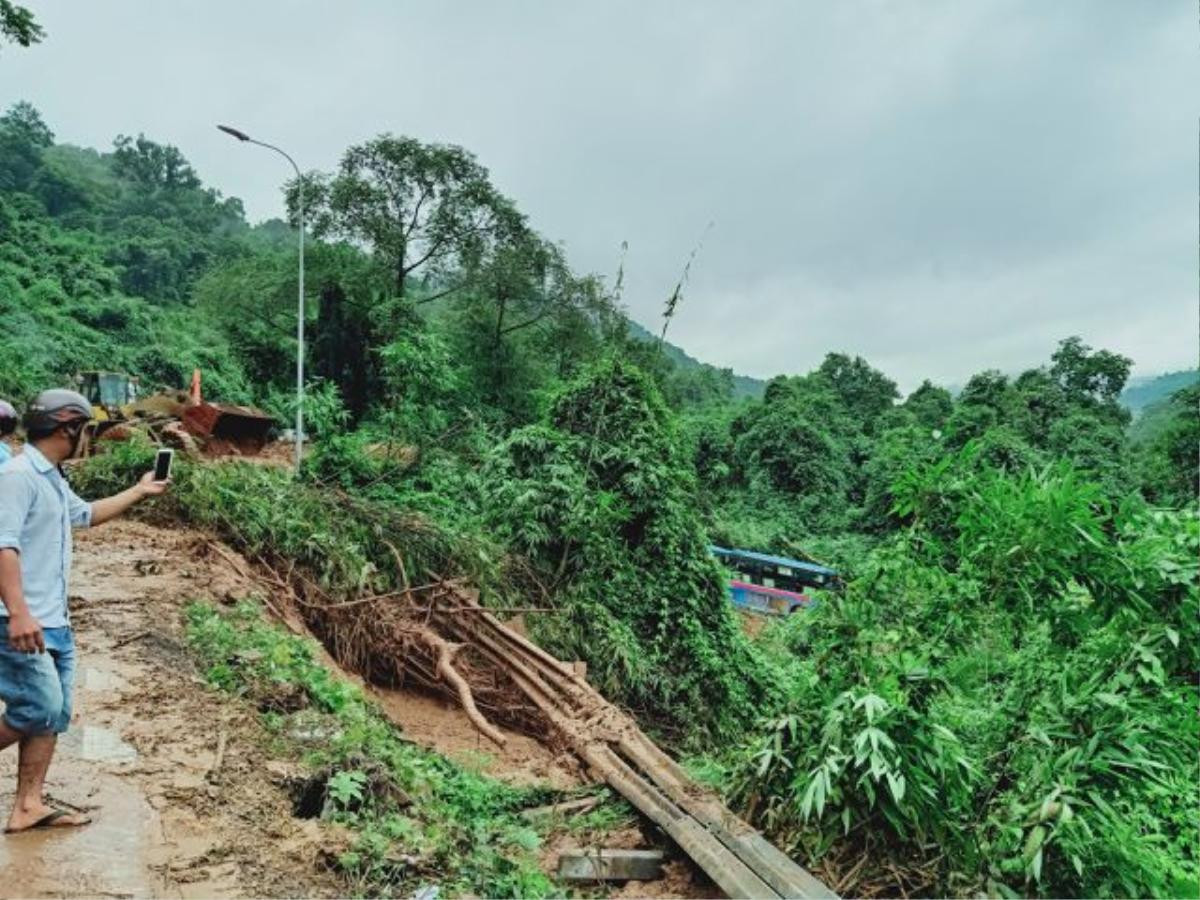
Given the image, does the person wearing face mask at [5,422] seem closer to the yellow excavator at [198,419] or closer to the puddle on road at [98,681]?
the puddle on road at [98,681]

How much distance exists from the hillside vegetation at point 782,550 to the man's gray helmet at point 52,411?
364 centimetres

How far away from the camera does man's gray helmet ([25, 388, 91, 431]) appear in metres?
2.81

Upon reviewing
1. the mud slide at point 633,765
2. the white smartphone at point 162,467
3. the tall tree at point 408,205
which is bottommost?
the mud slide at point 633,765

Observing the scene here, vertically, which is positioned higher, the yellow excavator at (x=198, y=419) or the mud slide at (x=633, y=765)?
the yellow excavator at (x=198, y=419)

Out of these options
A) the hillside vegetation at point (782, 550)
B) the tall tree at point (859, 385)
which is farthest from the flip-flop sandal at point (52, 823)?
the tall tree at point (859, 385)

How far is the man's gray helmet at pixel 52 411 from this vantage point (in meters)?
2.81

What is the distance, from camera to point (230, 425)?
1465 centimetres

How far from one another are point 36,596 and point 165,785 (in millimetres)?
1206

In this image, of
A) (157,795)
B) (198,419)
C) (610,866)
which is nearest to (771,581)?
(198,419)

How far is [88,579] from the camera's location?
6.58m

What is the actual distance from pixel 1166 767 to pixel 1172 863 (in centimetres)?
154

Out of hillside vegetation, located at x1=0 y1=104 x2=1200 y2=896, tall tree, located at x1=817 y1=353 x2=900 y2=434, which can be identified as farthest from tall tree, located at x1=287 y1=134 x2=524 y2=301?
tall tree, located at x1=817 y1=353 x2=900 y2=434

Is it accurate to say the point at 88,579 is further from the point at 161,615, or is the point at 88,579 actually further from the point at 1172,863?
the point at 1172,863

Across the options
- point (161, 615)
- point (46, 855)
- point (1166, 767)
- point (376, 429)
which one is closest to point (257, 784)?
point (46, 855)
